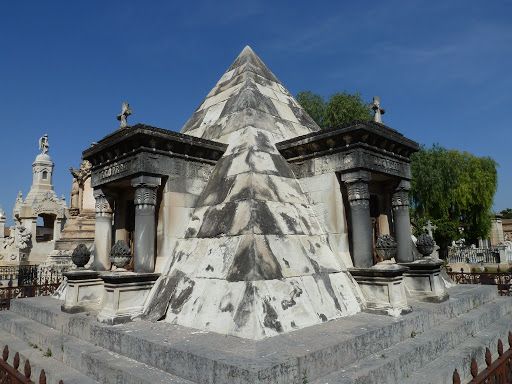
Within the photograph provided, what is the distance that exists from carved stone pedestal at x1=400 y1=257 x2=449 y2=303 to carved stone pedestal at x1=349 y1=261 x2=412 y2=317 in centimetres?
122

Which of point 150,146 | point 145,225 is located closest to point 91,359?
point 145,225

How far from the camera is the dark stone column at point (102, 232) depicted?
7816 mm

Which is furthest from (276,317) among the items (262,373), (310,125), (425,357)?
(310,125)

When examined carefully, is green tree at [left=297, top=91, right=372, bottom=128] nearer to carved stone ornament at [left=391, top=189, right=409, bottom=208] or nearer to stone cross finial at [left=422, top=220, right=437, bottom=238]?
stone cross finial at [left=422, top=220, right=437, bottom=238]

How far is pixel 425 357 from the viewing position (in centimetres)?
499

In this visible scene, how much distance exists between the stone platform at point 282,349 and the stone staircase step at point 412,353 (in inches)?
0.4

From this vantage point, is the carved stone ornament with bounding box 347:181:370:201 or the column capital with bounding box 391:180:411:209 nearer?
the carved stone ornament with bounding box 347:181:370:201

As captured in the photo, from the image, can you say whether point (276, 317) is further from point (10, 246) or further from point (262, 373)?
point (10, 246)

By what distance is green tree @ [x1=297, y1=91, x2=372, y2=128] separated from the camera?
26.9 meters

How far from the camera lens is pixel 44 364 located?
17.5 feet

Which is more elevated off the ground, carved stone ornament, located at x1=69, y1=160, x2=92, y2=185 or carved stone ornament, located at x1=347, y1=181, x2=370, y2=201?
carved stone ornament, located at x1=69, y1=160, x2=92, y2=185

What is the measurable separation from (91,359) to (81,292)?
2650mm

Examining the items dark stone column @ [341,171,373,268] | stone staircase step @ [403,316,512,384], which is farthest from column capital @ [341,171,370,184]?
Answer: stone staircase step @ [403,316,512,384]

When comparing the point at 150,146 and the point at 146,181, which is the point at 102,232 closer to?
the point at 146,181
